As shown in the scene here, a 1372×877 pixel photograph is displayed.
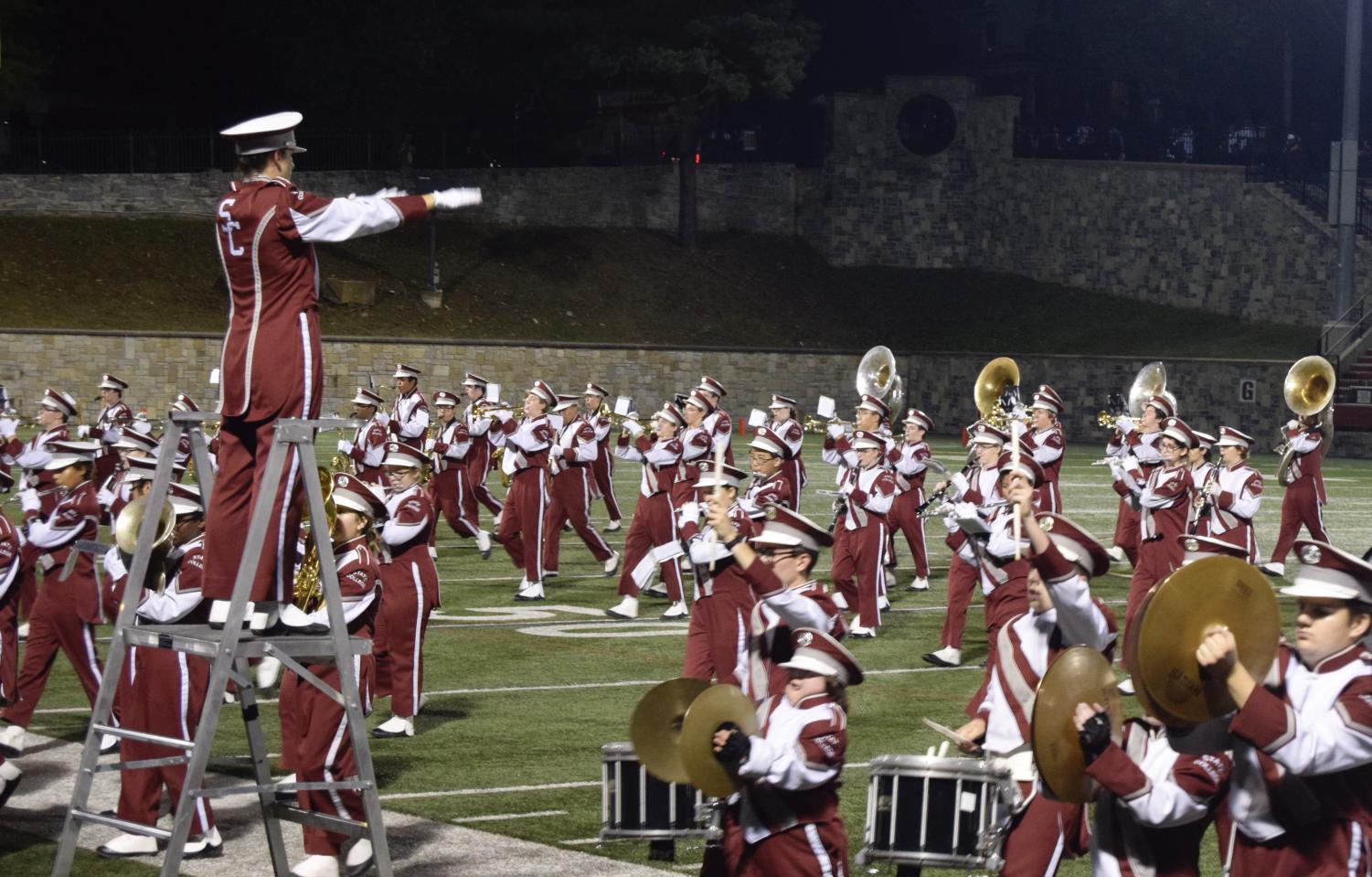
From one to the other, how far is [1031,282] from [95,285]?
80.8 ft

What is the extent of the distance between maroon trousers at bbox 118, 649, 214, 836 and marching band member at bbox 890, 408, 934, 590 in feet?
32.7

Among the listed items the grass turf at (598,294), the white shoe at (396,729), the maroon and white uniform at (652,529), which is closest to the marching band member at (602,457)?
the maroon and white uniform at (652,529)

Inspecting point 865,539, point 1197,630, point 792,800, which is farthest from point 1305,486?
point 1197,630

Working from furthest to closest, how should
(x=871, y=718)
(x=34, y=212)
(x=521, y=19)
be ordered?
(x=521, y=19), (x=34, y=212), (x=871, y=718)

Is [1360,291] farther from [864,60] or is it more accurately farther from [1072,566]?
[1072,566]

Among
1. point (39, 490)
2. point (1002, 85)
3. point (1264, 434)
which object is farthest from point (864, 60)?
point (39, 490)

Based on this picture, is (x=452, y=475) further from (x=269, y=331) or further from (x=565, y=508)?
(x=269, y=331)

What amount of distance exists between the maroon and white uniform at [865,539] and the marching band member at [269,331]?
9.67 metres

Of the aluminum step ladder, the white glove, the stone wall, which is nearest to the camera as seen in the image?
the aluminum step ladder

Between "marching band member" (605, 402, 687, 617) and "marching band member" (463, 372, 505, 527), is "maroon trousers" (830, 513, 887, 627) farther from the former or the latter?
"marching band member" (463, 372, 505, 527)

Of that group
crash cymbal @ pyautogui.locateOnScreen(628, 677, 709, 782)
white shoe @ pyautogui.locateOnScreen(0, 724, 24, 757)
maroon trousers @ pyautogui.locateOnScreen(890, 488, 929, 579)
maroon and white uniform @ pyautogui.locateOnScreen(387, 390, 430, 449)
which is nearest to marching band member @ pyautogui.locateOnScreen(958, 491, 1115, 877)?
crash cymbal @ pyautogui.locateOnScreen(628, 677, 709, 782)

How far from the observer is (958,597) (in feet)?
46.2

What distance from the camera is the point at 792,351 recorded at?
45.3 meters

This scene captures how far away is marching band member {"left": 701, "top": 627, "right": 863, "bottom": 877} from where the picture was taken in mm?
6117
